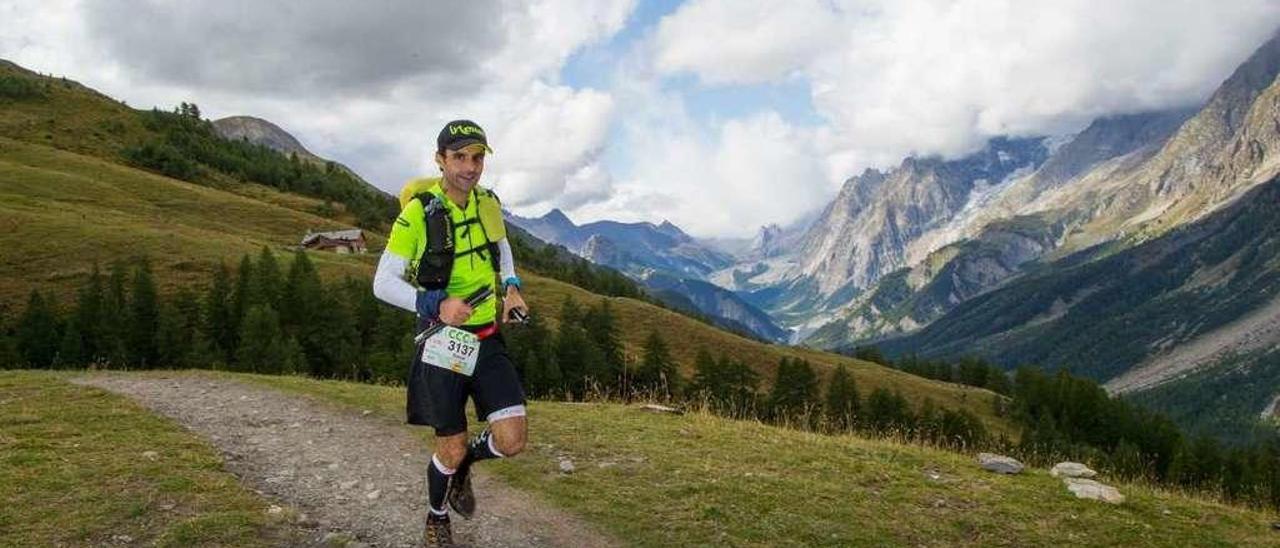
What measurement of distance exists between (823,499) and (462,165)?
721cm

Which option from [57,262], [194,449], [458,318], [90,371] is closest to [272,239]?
[57,262]

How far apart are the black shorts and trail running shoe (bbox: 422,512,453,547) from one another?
44.4 inches

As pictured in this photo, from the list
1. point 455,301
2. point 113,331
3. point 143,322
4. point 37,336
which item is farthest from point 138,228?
point 455,301

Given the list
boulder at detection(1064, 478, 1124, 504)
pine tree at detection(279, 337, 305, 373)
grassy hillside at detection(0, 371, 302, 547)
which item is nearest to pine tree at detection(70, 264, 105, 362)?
pine tree at detection(279, 337, 305, 373)

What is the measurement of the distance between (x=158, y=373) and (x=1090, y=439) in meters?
117

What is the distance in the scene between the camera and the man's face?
27.9 feet

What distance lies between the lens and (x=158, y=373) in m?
24.9

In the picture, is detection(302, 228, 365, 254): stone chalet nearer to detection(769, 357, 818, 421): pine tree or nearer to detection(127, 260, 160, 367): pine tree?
detection(127, 260, 160, 367): pine tree

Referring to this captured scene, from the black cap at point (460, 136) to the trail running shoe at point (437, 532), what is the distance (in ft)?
13.9

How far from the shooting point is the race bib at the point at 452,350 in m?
8.47

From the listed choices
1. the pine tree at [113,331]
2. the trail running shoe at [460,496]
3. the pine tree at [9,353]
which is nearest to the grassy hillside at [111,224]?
the pine tree at [113,331]

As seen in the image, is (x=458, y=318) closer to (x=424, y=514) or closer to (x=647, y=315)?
(x=424, y=514)

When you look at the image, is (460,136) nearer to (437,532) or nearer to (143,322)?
(437,532)

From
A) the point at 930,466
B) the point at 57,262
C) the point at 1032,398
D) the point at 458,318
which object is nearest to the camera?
the point at 458,318
